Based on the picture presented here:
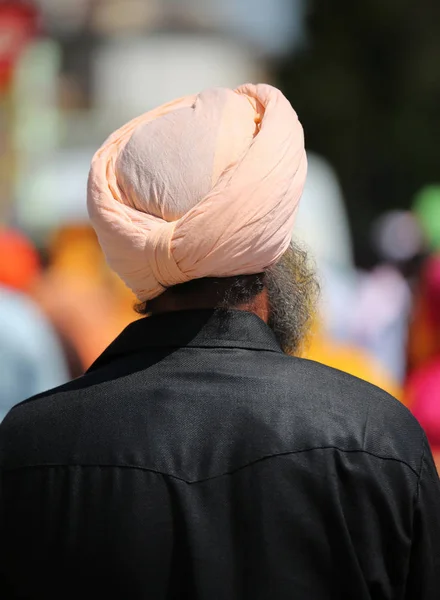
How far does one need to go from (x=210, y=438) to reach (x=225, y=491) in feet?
0.30

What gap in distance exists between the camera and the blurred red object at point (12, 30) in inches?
392

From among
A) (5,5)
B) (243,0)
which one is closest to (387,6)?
(243,0)

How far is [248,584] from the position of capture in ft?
5.83

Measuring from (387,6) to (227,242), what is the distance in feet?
58.0

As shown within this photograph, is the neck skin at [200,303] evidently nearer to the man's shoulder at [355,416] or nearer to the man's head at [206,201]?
the man's head at [206,201]

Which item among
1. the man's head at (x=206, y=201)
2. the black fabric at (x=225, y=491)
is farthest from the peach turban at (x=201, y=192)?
the black fabric at (x=225, y=491)

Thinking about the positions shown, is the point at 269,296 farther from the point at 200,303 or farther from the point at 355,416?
the point at 355,416

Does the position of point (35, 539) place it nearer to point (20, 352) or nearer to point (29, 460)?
point (29, 460)

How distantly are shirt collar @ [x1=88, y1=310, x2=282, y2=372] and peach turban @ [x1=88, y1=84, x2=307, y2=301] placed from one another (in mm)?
68

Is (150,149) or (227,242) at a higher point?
(150,149)

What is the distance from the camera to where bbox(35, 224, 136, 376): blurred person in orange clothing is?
14.7 feet

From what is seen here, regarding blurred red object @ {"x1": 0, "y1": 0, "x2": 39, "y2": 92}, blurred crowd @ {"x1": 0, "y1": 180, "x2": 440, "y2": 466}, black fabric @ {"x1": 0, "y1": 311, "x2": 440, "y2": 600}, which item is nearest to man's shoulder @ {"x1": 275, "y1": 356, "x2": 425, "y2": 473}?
black fabric @ {"x1": 0, "y1": 311, "x2": 440, "y2": 600}

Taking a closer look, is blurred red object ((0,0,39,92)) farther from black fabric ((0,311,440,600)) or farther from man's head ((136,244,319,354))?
black fabric ((0,311,440,600))

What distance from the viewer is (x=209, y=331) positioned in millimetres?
1926
